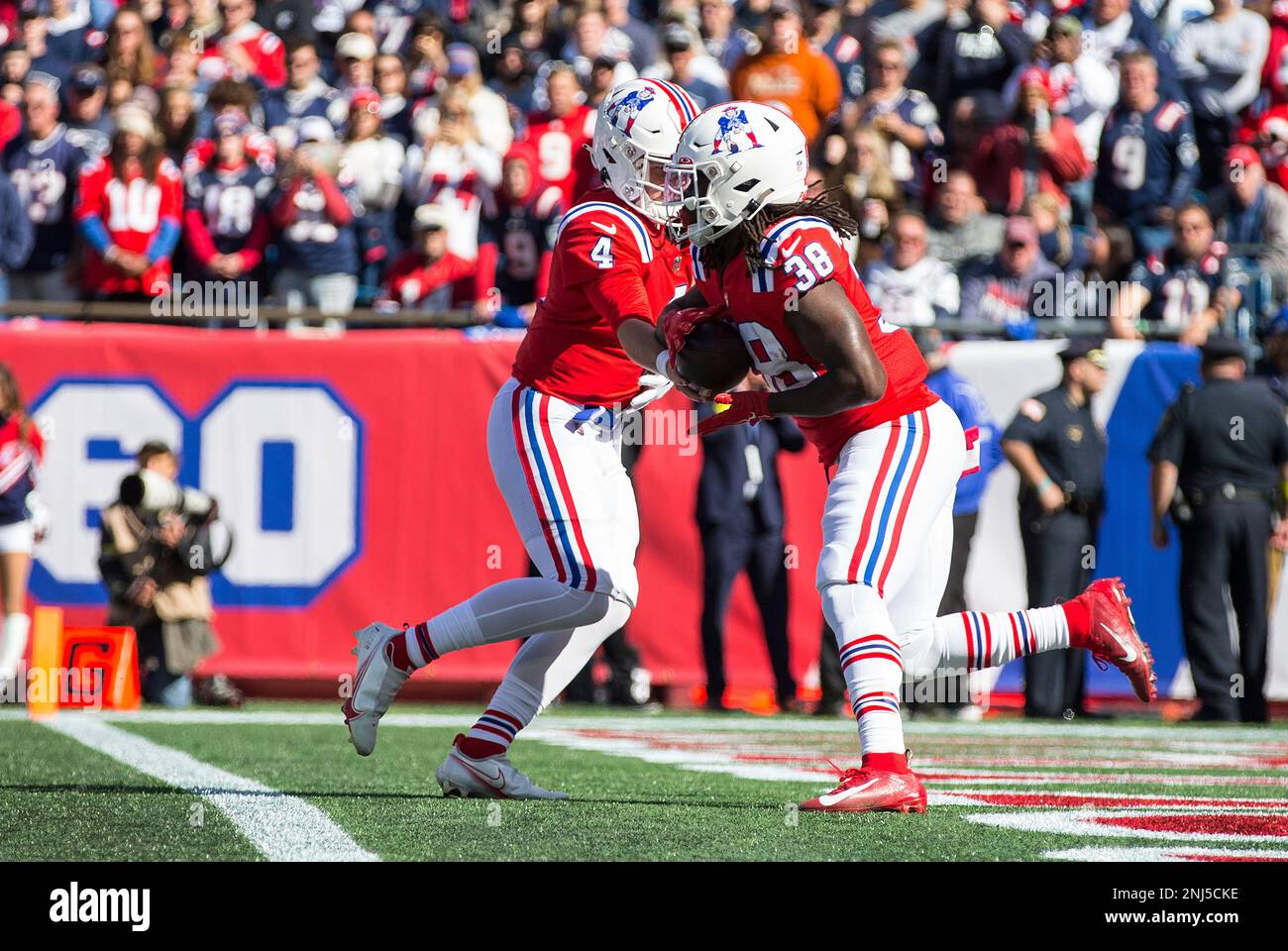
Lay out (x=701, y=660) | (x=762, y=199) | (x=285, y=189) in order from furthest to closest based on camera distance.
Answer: (x=285, y=189)
(x=701, y=660)
(x=762, y=199)

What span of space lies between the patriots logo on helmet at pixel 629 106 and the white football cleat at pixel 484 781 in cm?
182

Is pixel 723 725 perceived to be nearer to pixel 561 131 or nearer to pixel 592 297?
pixel 592 297

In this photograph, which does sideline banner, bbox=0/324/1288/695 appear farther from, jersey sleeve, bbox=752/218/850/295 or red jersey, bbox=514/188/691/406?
jersey sleeve, bbox=752/218/850/295

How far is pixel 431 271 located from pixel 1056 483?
12.8 feet

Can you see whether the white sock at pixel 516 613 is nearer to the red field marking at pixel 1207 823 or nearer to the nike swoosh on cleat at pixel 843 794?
the nike swoosh on cleat at pixel 843 794

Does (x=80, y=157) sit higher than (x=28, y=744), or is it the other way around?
(x=80, y=157)

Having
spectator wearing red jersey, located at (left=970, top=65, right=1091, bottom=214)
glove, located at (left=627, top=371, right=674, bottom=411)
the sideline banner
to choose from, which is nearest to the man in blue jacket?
the sideline banner

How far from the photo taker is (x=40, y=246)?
1204cm

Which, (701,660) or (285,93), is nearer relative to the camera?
(701,660)

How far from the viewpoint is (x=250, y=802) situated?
5297mm

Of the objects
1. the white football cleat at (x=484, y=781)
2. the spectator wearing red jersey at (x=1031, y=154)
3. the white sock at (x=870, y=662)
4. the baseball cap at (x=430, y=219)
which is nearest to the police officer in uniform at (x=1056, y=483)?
the spectator wearing red jersey at (x=1031, y=154)
